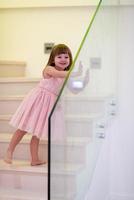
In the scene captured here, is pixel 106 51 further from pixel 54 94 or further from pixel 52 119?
pixel 52 119

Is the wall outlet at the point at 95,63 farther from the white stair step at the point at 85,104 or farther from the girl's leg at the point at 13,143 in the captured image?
the girl's leg at the point at 13,143

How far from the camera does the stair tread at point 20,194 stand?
2834mm

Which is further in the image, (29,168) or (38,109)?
(38,109)

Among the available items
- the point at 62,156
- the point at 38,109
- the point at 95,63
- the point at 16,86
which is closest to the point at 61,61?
the point at 95,63

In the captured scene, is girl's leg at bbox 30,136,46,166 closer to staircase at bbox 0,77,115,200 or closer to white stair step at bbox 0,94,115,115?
staircase at bbox 0,77,115,200

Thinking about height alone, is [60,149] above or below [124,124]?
above

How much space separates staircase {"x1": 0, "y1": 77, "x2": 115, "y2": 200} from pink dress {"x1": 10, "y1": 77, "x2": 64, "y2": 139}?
0.85 feet

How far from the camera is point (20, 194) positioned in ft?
9.47

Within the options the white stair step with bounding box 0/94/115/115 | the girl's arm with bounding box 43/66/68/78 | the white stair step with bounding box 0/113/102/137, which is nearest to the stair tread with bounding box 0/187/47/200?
the white stair step with bounding box 0/113/102/137

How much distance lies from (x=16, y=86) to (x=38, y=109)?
92 cm

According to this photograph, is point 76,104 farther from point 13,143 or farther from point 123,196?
point 123,196

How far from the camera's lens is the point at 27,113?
307 cm

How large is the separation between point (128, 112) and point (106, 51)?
1.04m

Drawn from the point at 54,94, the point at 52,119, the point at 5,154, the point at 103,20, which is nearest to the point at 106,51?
the point at 103,20
